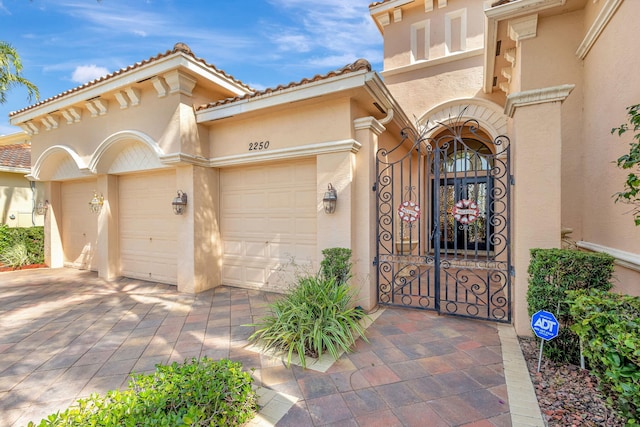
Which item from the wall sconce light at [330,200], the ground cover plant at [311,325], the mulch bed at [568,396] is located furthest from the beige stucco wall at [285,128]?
the mulch bed at [568,396]

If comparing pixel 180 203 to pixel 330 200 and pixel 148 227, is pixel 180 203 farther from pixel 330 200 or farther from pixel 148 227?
pixel 330 200

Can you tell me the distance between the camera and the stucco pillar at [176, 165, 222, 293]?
634cm

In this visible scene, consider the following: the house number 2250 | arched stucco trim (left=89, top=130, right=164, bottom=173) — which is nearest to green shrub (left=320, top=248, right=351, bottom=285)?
the house number 2250

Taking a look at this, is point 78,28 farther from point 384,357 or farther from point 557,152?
point 557,152

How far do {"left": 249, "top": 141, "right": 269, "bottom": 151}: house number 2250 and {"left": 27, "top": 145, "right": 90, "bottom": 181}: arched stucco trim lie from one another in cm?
529

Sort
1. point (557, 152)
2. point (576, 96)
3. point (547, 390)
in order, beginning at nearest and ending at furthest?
point (547, 390)
point (557, 152)
point (576, 96)

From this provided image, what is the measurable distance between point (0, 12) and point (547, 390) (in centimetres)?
1454

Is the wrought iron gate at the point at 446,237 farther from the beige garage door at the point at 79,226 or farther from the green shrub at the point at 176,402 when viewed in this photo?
the beige garage door at the point at 79,226

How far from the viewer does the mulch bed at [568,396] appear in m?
2.37

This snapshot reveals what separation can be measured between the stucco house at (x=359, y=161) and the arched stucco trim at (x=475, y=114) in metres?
0.05

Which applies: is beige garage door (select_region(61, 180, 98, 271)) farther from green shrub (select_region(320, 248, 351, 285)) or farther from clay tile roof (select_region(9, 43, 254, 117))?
green shrub (select_region(320, 248, 351, 285))

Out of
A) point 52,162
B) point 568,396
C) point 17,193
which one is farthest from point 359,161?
point 17,193

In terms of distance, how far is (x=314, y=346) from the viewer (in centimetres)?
354

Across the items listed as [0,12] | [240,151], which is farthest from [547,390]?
[0,12]
